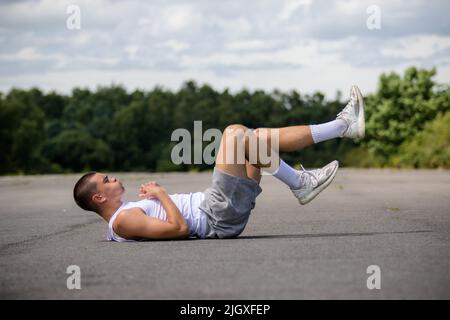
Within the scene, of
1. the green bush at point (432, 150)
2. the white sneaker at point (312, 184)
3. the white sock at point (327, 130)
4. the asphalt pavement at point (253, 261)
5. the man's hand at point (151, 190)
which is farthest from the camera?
the green bush at point (432, 150)

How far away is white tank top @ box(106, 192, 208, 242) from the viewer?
7.27 metres

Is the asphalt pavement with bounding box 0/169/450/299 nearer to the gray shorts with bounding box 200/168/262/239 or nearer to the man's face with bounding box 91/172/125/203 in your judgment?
the gray shorts with bounding box 200/168/262/239

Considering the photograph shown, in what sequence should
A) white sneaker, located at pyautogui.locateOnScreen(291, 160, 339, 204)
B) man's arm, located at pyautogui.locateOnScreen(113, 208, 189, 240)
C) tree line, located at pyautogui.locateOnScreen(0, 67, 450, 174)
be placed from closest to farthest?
man's arm, located at pyautogui.locateOnScreen(113, 208, 189, 240) < white sneaker, located at pyautogui.locateOnScreen(291, 160, 339, 204) < tree line, located at pyautogui.locateOnScreen(0, 67, 450, 174)

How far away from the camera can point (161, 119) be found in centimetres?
9894

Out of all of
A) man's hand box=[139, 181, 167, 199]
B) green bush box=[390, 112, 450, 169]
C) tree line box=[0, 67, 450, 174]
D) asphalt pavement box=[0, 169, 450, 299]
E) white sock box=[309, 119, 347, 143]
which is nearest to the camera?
asphalt pavement box=[0, 169, 450, 299]

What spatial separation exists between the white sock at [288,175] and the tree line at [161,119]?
148 ft

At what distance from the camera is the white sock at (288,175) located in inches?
292

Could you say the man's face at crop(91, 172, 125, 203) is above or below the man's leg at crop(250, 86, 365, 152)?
below

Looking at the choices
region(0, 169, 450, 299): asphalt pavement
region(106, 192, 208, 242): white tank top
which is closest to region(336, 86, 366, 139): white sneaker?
region(0, 169, 450, 299): asphalt pavement

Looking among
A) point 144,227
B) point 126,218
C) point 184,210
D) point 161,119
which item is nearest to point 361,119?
point 184,210

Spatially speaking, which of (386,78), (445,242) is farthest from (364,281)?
(386,78)

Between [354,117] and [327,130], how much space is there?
45cm

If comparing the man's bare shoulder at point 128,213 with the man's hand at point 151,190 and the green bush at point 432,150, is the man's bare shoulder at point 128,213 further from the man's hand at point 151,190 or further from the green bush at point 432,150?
the green bush at point 432,150

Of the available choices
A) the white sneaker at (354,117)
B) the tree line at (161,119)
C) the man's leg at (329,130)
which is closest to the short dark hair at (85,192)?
the man's leg at (329,130)
